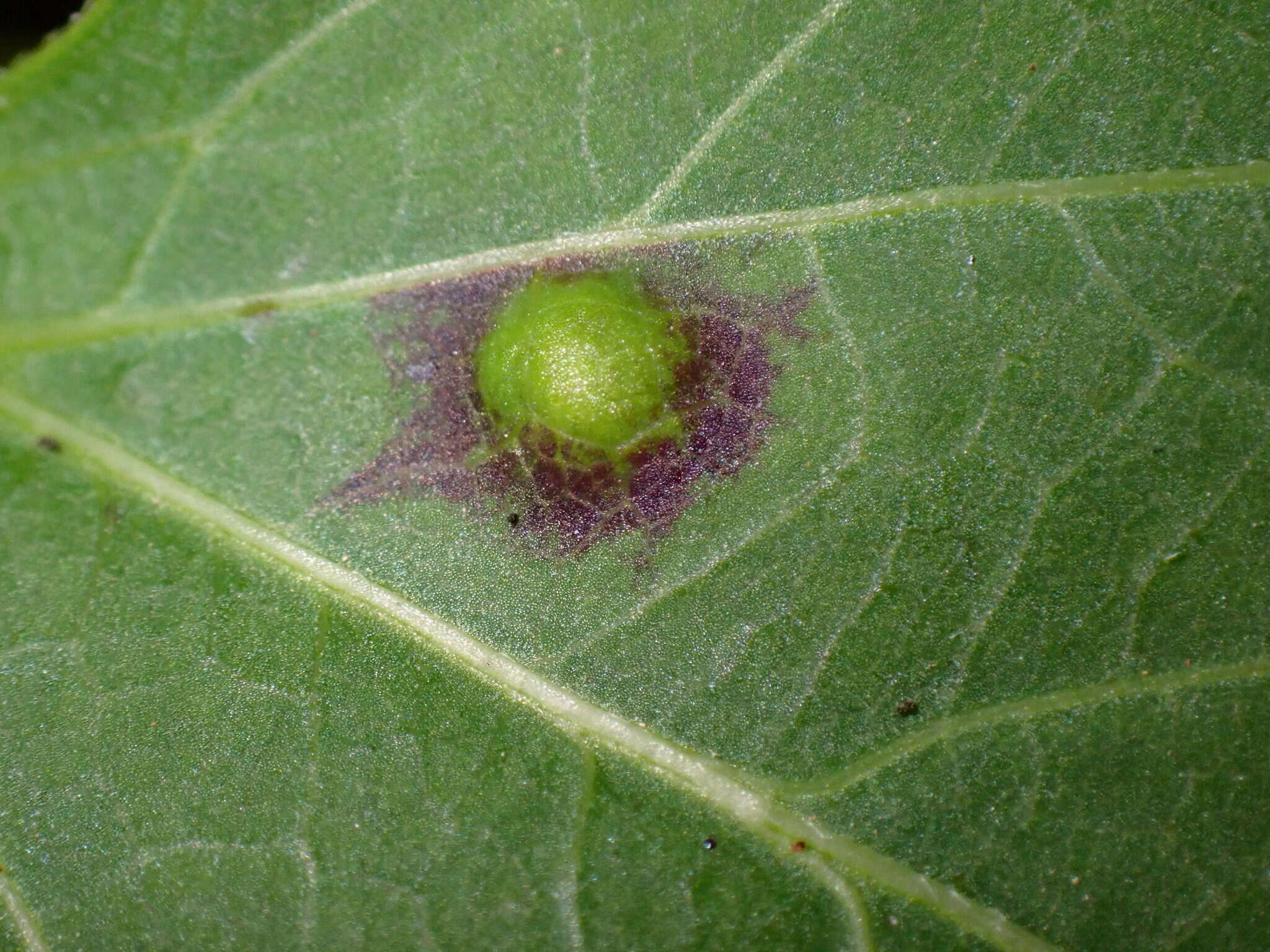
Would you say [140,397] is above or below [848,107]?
below

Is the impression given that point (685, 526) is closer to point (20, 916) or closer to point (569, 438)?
point (569, 438)

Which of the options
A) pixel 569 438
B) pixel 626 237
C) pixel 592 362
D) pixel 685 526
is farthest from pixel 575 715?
pixel 626 237

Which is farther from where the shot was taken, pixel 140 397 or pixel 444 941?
pixel 140 397

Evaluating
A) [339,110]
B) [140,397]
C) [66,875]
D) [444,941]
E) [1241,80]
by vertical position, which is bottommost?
[444,941]

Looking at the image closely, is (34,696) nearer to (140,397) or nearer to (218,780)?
(218,780)

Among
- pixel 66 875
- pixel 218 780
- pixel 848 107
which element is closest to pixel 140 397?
pixel 218 780

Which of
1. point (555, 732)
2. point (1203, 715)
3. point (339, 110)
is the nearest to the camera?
point (1203, 715)

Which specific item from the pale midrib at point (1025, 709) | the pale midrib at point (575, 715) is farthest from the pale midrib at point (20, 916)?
the pale midrib at point (1025, 709)

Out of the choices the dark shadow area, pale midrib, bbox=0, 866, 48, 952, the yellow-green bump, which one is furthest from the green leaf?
the dark shadow area
